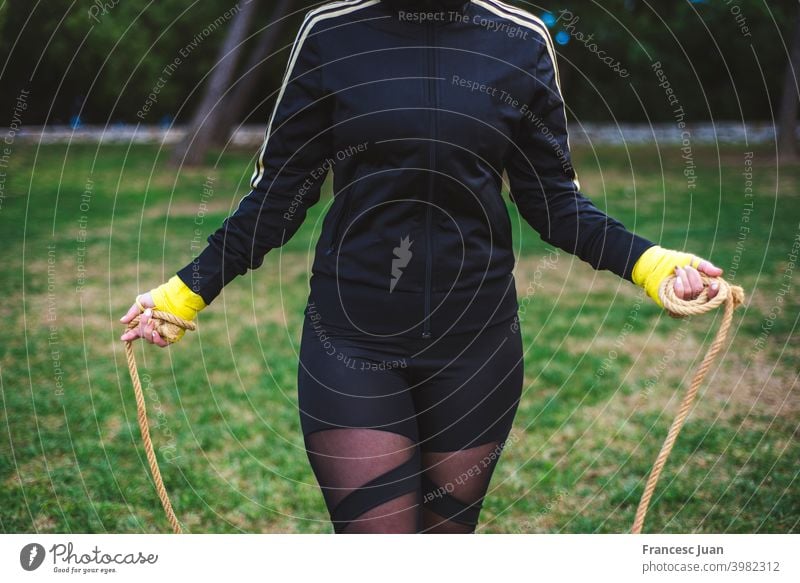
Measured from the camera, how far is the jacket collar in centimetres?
228

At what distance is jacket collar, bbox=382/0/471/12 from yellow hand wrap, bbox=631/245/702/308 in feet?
2.87

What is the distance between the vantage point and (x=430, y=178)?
2.27 m

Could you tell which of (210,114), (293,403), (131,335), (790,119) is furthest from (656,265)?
(790,119)

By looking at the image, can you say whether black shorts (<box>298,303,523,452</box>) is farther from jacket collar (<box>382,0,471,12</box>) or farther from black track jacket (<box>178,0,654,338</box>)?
jacket collar (<box>382,0,471,12</box>)

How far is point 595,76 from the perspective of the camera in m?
30.5

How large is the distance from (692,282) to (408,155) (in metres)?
0.83

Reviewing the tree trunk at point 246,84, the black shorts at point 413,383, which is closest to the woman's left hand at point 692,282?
the black shorts at point 413,383

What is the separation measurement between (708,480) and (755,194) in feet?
39.6

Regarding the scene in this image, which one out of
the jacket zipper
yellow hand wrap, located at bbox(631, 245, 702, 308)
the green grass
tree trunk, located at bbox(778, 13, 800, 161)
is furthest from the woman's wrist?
tree trunk, located at bbox(778, 13, 800, 161)

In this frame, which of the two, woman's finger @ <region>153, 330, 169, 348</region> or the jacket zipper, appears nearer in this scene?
the jacket zipper

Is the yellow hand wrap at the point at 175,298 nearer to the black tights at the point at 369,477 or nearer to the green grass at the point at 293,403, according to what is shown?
the black tights at the point at 369,477

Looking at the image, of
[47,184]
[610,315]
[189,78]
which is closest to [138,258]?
[610,315]

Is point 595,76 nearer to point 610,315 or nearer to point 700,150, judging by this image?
point 700,150

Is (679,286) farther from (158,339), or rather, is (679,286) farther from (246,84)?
(246,84)
